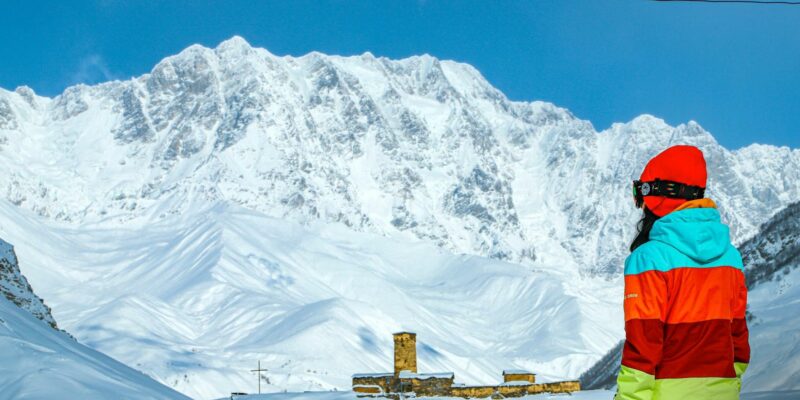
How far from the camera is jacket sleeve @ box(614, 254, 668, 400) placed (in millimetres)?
3641

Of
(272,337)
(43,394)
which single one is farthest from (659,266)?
(272,337)

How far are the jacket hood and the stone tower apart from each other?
45.9 ft

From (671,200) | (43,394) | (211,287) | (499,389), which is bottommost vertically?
(671,200)

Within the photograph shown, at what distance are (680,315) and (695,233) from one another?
1.11ft

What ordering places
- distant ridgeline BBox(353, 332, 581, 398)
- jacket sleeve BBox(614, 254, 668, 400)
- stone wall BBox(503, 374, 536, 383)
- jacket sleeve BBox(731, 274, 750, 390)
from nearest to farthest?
jacket sleeve BBox(614, 254, 668, 400)
jacket sleeve BBox(731, 274, 750, 390)
distant ridgeline BBox(353, 332, 581, 398)
stone wall BBox(503, 374, 536, 383)

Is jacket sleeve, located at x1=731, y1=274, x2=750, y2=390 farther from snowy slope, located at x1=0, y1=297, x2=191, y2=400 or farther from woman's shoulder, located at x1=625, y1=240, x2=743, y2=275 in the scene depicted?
snowy slope, located at x1=0, y1=297, x2=191, y2=400

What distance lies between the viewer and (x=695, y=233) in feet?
12.7

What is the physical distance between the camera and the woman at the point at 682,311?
368 cm

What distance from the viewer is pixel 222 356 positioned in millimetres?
119500

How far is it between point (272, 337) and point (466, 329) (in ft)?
221

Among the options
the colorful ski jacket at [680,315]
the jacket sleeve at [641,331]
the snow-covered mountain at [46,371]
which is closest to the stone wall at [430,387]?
the snow-covered mountain at [46,371]

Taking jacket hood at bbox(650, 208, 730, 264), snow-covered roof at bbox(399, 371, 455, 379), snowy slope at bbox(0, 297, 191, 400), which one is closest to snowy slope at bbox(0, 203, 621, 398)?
snow-covered roof at bbox(399, 371, 455, 379)

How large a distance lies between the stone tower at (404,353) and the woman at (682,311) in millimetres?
14012

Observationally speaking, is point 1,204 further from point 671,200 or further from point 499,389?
point 671,200
